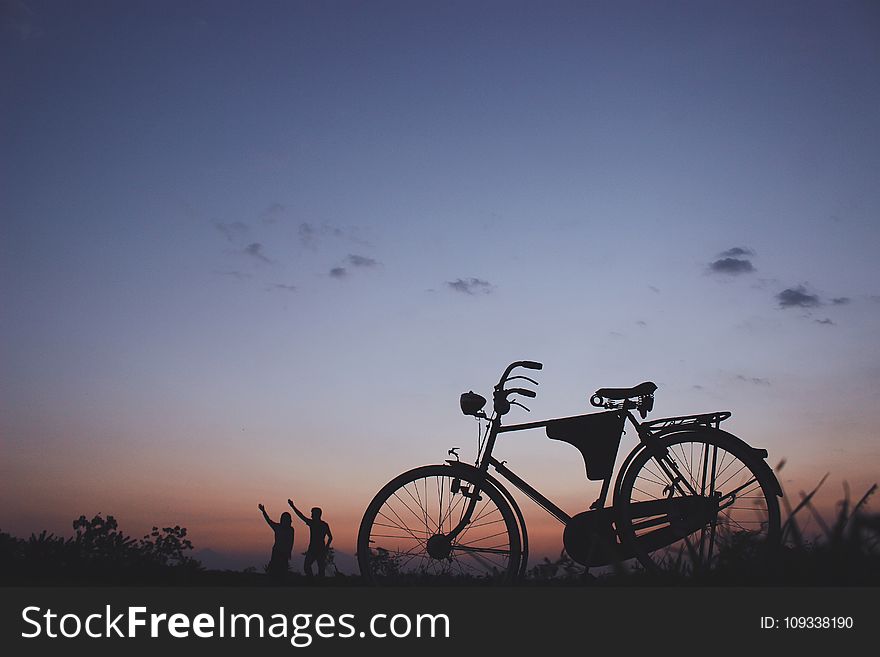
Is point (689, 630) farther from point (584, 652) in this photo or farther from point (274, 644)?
point (274, 644)

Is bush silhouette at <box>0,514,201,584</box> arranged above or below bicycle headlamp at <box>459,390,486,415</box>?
below

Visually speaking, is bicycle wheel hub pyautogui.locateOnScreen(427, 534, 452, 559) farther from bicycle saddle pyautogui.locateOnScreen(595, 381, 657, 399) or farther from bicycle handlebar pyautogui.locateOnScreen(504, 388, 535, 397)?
bicycle saddle pyautogui.locateOnScreen(595, 381, 657, 399)

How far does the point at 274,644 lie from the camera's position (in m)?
3.27

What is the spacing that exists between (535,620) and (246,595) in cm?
131

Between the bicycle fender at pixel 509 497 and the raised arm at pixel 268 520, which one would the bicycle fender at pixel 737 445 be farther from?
the raised arm at pixel 268 520

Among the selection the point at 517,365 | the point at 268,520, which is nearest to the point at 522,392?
the point at 517,365

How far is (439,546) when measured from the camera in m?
5.78

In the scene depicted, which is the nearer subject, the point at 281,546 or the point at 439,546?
the point at 439,546

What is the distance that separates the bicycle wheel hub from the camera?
5.77 meters

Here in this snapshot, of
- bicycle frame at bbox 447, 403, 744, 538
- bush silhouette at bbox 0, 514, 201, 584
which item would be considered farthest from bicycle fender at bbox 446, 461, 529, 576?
bush silhouette at bbox 0, 514, 201, 584

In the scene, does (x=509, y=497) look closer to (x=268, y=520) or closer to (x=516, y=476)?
(x=516, y=476)

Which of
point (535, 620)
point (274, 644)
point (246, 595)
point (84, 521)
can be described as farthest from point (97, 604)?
point (84, 521)

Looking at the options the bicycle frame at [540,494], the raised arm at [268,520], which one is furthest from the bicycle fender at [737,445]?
the raised arm at [268,520]

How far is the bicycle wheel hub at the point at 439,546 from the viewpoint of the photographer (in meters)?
5.77
